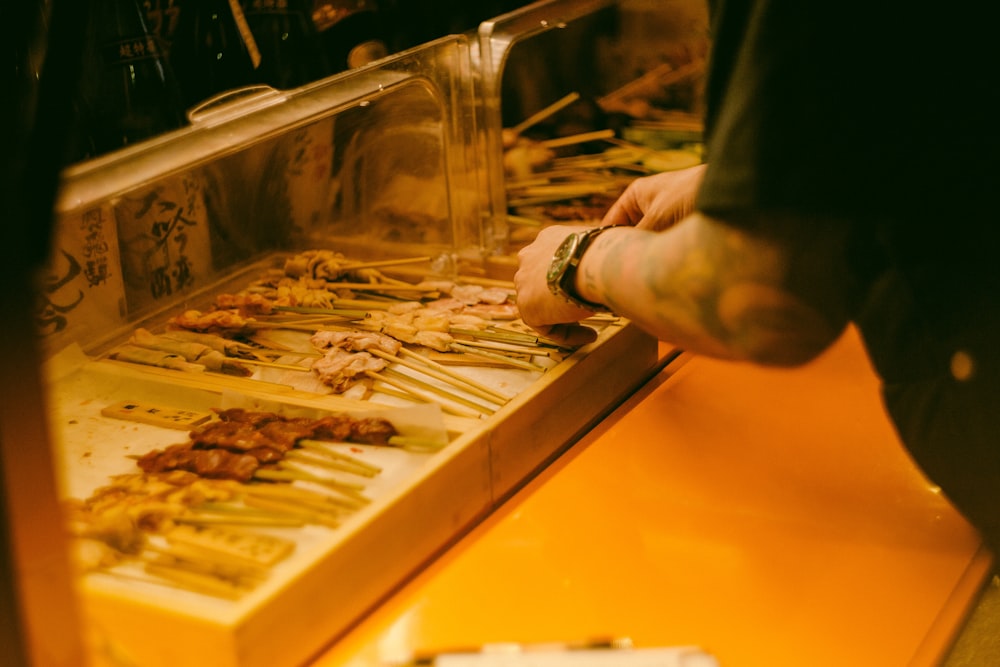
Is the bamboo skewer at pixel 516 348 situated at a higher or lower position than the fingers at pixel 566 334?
lower

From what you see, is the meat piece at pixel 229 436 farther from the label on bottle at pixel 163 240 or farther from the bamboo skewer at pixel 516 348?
the label on bottle at pixel 163 240

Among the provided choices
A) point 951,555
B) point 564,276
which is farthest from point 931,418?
point 564,276

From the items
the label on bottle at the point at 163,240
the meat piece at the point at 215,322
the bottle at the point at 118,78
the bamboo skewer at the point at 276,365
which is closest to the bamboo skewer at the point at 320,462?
the bamboo skewer at the point at 276,365

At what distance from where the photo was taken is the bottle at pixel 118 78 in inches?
80.3

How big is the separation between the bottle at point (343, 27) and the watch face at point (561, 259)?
1005 millimetres

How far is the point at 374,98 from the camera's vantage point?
1.96 metres

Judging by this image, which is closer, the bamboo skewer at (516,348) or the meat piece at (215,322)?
the bamboo skewer at (516,348)

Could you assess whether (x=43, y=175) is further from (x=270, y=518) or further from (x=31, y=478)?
(x=270, y=518)

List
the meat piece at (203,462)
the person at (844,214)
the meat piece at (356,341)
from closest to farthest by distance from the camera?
1. the person at (844,214)
2. the meat piece at (203,462)
3. the meat piece at (356,341)

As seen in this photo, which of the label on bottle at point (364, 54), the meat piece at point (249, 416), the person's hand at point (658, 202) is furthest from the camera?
the label on bottle at point (364, 54)

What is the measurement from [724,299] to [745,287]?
32 mm

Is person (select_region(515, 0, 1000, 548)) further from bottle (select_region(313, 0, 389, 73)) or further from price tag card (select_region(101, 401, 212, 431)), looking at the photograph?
bottle (select_region(313, 0, 389, 73))

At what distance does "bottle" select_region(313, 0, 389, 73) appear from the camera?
7.79 ft

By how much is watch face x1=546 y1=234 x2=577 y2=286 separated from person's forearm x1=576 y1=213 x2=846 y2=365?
21 centimetres
